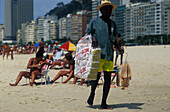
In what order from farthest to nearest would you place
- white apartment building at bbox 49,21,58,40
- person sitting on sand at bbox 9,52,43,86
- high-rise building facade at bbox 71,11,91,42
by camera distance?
white apartment building at bbox 49,21,58,40, high-rise building facade at bbox 71,11,91,42, person sitting on sand at bbox 9,52,43,86

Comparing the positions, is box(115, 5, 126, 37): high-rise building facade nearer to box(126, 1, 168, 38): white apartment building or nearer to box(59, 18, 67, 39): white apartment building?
box(126, 1, 168, 38): white apartment building

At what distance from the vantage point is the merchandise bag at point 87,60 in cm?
411

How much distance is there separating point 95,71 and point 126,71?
3.26 ft

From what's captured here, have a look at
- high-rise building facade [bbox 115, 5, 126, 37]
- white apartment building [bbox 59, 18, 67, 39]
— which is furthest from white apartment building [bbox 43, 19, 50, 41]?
high-rise building facade [bbox 115, 5, 126, 37]

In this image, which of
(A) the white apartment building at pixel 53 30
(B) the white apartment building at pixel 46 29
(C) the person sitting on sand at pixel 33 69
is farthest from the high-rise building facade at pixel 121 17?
(C) the person sitting on sand at pixel 33 69

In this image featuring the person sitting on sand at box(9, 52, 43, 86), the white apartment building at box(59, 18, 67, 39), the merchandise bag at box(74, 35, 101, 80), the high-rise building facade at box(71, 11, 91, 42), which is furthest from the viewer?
the white apartment building at box(59, 18, 67, 39)

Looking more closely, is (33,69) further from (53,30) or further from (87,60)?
(53,30)

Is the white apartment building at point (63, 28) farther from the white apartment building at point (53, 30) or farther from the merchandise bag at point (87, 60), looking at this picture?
the merchandise bag at point (87, 60)

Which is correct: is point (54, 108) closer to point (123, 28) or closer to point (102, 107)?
point (102, 107)

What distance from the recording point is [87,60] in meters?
4.19

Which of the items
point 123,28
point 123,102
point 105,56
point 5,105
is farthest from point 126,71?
point 123,28

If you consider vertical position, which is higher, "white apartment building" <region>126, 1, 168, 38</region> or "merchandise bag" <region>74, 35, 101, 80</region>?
"white apartment building" <region>126, 1, 168, 38</region>

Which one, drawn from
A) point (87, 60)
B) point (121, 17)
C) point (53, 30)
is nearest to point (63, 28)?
point (53, 30)

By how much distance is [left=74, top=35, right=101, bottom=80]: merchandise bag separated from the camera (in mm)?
4109
